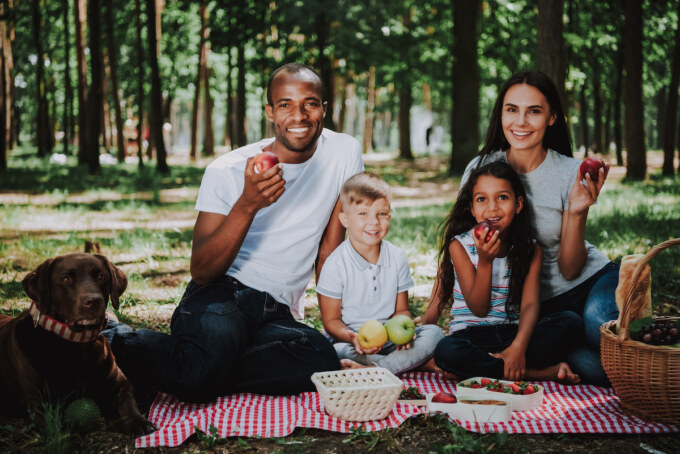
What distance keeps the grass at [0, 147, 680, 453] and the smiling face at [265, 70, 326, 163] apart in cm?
A: 186

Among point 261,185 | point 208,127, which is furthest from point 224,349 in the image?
point 208,127

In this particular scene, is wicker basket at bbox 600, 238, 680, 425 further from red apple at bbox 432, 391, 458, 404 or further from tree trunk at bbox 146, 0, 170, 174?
tree trunk at bbox 146, 0, 170, 174

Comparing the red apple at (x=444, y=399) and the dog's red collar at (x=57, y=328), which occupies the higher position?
the dog's red collar at (x=57, y=328)

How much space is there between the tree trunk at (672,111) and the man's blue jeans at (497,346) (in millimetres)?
14068

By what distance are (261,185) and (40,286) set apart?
1.27m

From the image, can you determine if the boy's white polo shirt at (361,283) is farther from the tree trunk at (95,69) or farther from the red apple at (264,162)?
the tree trunk at (95,69)

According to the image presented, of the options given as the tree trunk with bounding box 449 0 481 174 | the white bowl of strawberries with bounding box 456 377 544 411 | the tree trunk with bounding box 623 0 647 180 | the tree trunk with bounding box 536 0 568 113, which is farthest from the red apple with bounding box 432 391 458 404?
the tree trunk with bounding box 449 0 481 174

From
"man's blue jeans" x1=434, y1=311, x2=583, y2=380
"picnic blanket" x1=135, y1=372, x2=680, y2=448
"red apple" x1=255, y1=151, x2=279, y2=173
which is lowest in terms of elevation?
"picnic blanket" x1=135, y1=372, x2=680, y2=448

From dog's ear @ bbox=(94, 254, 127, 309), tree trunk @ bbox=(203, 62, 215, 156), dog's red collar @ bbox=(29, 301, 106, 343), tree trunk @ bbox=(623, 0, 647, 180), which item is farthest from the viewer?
tree trunk @ bbox=(203, 62, 215, 156)

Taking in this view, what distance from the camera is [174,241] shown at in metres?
8.87

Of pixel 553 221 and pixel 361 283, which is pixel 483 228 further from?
pixel 361 283

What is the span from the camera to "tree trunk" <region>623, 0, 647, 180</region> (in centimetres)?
1559

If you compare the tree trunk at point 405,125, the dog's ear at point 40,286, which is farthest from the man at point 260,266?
the tree trunk at point 405,125

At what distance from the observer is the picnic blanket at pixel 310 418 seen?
3.41 m
